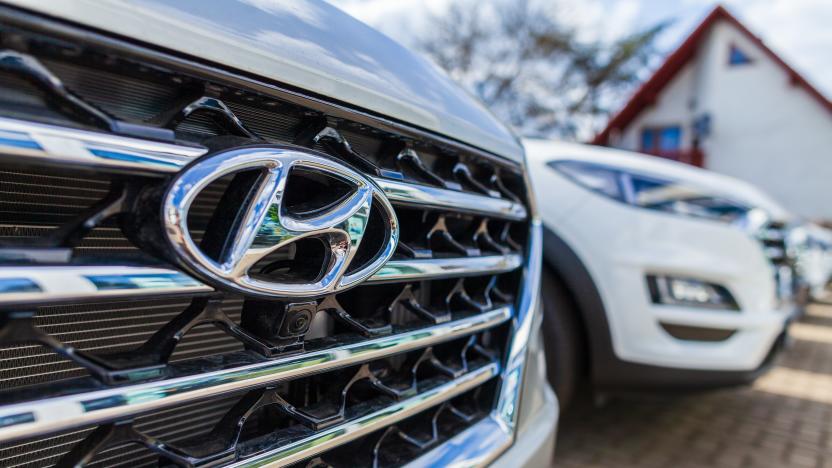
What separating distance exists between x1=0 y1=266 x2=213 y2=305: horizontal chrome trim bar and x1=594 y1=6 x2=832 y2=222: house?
21.4 metres

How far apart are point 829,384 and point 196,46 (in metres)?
4.93

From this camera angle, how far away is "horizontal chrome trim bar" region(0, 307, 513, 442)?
25.1 inches

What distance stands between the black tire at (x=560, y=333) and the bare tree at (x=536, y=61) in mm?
18451

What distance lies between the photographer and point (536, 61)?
23.2 m

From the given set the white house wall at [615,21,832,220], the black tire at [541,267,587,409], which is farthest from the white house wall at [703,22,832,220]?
the black tire at [541,267,587,409]

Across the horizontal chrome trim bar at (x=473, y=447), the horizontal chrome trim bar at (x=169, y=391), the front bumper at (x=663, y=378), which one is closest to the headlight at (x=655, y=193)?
the front bumper at (x=663, y=378)

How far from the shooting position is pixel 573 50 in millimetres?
23406

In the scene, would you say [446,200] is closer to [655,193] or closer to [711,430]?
[655,193]

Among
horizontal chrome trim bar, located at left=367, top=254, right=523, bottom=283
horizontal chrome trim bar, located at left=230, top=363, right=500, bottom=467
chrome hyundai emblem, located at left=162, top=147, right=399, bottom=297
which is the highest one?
chrome hyundai emblem, located at left=162, top=147, right=399, bottom=297

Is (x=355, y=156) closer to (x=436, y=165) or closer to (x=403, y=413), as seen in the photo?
(x=436, y=165)

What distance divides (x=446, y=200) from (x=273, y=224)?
459 millimetres

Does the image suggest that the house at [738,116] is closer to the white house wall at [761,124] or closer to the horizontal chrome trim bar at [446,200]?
the white house wall at [761,124]

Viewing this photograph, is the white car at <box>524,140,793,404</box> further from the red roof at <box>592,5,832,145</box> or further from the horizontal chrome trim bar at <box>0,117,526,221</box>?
the red roof at <box>592,5,832,145</box>

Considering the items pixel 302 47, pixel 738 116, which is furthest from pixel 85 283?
pixel 738 116
